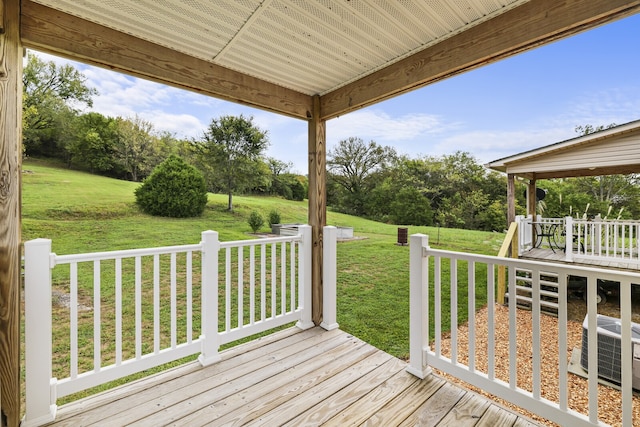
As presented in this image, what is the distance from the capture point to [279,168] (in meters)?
8.04

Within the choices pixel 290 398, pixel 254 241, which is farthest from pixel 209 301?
pixel 290 398

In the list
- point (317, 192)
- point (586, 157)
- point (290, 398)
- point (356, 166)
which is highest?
point (356, 166)

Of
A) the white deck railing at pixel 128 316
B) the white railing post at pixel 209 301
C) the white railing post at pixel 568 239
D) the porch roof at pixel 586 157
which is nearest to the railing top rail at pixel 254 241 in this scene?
the white deck railing at pixel 128 316

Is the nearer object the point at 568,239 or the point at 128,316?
the point at 568,239

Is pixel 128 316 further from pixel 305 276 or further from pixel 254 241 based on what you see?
pixel 305 276

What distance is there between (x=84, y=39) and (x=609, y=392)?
509cm

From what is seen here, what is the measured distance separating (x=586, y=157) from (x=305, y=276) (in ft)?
12.7

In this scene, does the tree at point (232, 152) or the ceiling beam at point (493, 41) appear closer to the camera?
the ceiling beam at point (493, 41)

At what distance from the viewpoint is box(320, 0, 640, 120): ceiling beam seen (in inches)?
51.3

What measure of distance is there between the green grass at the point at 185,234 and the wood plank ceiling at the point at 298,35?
10.1 feet

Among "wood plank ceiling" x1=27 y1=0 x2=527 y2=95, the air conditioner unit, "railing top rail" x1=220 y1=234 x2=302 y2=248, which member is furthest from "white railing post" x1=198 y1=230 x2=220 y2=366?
the air conditioner unit

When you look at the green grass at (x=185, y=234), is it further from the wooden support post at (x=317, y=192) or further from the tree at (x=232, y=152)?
the wooden support post at (x=317, y=192)

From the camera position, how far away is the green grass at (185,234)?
4434 mm

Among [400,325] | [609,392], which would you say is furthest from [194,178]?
[609,392]
